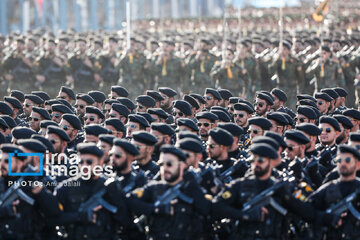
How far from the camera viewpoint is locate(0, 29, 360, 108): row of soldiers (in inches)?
907

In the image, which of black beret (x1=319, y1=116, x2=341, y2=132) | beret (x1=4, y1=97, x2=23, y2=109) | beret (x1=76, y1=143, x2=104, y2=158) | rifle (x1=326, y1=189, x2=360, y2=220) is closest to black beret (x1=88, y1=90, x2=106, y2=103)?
beret (x1=4, y1=97, x2=23, y2=109)

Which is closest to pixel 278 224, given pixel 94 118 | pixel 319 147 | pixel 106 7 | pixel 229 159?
pixel 229 159

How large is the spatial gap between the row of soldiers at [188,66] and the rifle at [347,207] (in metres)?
13.1

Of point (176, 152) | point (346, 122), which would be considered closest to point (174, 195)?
point (176, 152)

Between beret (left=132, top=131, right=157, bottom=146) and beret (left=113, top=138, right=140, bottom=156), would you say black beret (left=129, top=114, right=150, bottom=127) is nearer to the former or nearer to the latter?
beret (left=132, top=131, right=157, bottom=146)

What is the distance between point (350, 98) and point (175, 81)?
4.45 m

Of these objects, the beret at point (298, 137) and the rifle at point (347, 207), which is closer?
the rifle at point (347, 207)

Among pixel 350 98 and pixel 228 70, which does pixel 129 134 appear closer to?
pixel 228 70

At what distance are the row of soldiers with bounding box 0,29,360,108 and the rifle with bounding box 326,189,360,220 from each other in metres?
13.1

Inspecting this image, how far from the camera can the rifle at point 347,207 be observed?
9508 millimetres

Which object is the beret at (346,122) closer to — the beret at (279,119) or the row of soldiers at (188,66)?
the beret at (279,119)

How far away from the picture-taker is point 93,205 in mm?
9320

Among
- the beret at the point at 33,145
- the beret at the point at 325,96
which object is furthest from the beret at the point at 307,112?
the beret at the point at 33,145

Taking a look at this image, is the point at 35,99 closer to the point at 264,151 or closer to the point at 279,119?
Answer: the point at 279,119
